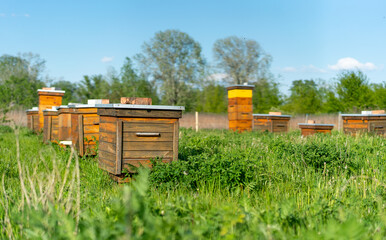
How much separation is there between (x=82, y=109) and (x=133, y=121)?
2921 mm

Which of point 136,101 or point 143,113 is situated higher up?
point 136,101

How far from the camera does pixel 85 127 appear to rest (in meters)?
7.84

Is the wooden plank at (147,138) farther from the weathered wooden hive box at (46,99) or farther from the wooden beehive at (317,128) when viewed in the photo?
the weathered wooden hive box at (46,99)

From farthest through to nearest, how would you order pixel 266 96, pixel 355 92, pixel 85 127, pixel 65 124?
pixel 266 96 < pixel 355 92 < pixel 65 124 < pixel 85 127

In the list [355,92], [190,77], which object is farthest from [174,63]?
[355,92]

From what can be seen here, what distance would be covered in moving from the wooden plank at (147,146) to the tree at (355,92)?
21.2m

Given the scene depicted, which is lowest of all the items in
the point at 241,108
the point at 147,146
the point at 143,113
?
the point at 147,146

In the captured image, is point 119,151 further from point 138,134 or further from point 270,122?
point 270,122

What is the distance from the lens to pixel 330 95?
85.6 ft

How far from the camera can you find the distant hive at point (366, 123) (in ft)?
39.3

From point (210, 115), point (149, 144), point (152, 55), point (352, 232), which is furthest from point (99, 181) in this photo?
point (152, 55)

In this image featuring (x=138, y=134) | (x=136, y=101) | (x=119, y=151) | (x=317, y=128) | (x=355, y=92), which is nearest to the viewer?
(x=119, y=151)

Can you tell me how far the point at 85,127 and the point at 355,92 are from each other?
20762 mm

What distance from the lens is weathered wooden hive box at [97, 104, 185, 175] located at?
17.4 feet
